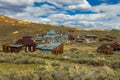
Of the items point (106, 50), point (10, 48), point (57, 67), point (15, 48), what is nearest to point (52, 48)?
point (15, 48)

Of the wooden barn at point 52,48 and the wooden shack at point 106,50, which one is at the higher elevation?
the wooden barn at point 52,48

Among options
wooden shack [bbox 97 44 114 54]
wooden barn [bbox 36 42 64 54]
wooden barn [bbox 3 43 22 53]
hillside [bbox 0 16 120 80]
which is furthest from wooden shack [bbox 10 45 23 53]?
wooden shack [bbox 97 44 114 54]

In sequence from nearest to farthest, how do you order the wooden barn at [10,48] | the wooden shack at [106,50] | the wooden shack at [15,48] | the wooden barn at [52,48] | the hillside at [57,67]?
the hillside at [57,67], the wooden barn at [52,48], the wooden barn at [10,48], the wooden shack at [15,48], the wooden shack at [106,50]

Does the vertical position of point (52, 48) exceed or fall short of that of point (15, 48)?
it exceeds it

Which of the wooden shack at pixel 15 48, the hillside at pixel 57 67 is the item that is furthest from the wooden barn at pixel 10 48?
the hillside at pixel 57 67

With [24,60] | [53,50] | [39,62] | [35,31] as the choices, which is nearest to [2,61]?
[24,60]

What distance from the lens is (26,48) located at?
57031mm

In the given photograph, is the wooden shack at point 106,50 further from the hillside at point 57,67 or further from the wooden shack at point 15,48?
the wooden shack at point 15,48

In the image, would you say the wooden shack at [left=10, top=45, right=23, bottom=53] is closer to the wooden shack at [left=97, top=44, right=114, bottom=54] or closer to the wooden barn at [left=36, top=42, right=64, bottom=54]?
the wooden barn at [left=36, top=42, right=64, bottom=54]

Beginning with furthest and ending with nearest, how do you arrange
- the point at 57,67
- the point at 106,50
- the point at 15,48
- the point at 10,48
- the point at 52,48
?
the point at 106,50, the point at 15,48, the point at 10,48, the point at 52,48, the point at 57,67

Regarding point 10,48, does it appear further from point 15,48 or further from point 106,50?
point 106,50

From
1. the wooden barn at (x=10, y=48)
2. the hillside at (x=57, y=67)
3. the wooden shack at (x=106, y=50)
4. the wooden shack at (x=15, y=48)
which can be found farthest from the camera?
the wooden shack at (x=106, y=50)

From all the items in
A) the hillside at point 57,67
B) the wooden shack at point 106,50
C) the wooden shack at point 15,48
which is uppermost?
the hillside at point 57,67

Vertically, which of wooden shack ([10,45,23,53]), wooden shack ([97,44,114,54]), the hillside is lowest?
wooden shack ([97,44,114,54])
